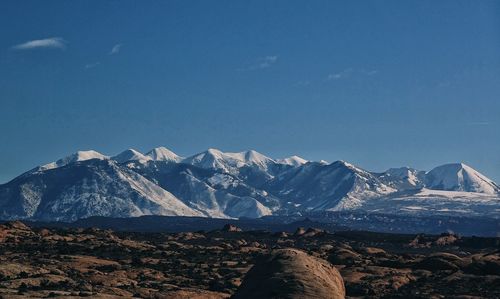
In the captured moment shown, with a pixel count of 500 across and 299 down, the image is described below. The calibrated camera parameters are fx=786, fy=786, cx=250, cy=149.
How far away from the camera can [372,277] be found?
3359 inches

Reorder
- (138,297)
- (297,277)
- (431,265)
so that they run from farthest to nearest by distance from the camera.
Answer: (431,265), (138,297), (297,277)

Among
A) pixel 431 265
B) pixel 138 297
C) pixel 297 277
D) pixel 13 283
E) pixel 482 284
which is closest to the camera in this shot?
pixel 297 277

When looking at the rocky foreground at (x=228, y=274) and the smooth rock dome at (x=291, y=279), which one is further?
the rocky foreground at (x=228, y=274)

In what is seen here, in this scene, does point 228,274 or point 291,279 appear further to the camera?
point 228,274

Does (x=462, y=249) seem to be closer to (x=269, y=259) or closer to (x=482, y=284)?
(x=482, y=284)

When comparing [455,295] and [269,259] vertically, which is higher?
[269,259]

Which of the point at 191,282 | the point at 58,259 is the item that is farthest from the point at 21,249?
the point at 191,282

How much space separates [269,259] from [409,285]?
3080cm

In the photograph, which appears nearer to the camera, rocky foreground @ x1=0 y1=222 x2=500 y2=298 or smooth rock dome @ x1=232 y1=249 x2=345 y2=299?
smooth rock dome @ x1=232 y1=249 x2=345 y2=299

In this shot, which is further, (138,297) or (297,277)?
(138,297)

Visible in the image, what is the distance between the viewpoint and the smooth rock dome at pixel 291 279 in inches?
1939

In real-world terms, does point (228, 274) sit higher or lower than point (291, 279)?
lower

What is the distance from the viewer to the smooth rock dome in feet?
162

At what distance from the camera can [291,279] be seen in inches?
1972
